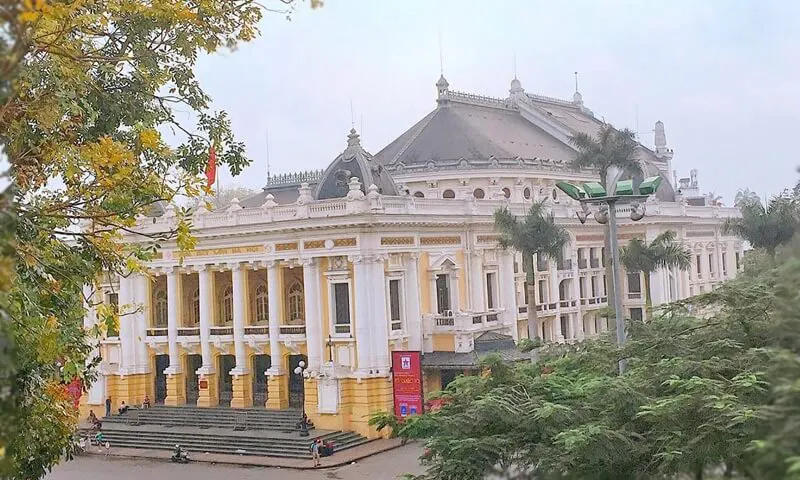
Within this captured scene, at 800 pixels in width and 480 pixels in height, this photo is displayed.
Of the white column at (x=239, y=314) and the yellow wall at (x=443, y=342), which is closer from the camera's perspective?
the yellow wall at (x=443, y=342)

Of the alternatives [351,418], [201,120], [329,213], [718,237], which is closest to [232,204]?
[329,213]

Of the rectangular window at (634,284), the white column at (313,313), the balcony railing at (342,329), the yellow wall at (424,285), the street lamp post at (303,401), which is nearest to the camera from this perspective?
the street lamp post at (303,401)

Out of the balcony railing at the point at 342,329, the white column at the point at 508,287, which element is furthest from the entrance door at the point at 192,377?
the white column at the point at 508,287

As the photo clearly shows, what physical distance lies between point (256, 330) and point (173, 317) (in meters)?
3.76

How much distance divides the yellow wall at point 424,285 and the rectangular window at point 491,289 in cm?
310

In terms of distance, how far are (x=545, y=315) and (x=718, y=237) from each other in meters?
14.3

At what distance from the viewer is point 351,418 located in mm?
27047

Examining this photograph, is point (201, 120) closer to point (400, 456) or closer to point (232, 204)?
point (400, 456)

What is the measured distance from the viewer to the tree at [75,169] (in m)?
7.09

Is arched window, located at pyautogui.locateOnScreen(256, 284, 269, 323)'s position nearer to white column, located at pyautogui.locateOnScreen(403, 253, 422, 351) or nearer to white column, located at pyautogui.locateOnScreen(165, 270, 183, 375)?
white column, located at pyautogui.locateOnScreen(165, 270, 183, 375)

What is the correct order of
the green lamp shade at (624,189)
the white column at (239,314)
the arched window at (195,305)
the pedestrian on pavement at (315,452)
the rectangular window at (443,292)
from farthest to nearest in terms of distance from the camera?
the arched window at (195,305), the rectangular window at (443,292), the white column at (239,314), the pedestrian on pavement at (315,452), the green lamp shade at (624,189)

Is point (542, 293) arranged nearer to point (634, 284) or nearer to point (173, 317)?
point (634, 284)

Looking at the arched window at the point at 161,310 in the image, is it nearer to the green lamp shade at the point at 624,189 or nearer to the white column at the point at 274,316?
the white column at the point at 274,316

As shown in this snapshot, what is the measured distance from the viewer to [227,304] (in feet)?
104
